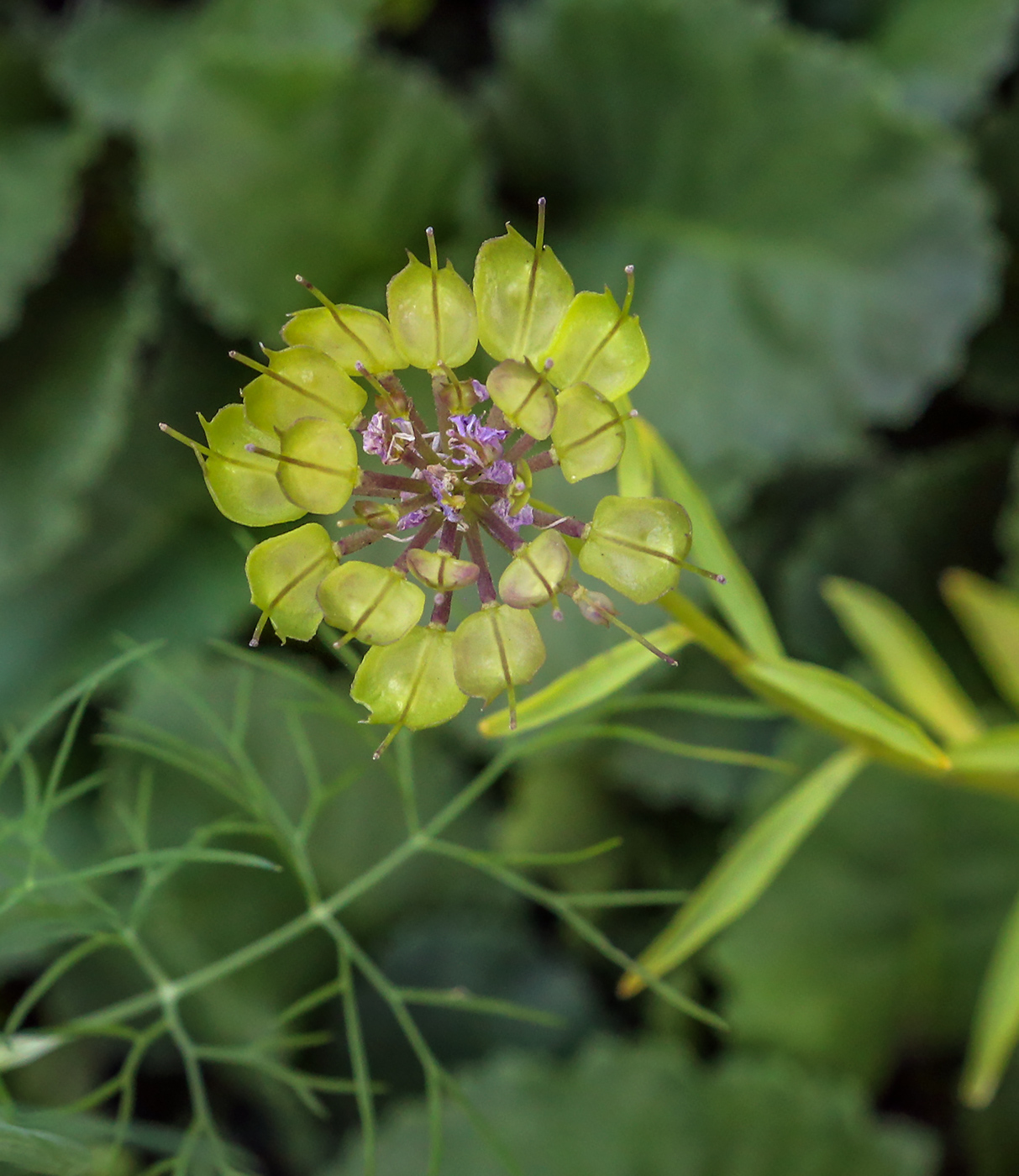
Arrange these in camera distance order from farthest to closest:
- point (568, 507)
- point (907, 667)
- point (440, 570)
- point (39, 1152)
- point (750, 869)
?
point (568, 507), point (907, 667), point (750, 869), point (39, 1152), point (440, 570)

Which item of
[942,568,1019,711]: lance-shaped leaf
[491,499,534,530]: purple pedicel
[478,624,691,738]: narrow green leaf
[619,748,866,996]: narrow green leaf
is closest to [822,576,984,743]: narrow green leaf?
[942,568,1019,711]: lance-shaped leaf

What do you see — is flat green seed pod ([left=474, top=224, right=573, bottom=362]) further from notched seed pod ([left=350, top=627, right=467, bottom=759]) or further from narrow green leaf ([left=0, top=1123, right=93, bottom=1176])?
narrow green leaf ([left=0, top=1123, right=93, bottom=1176])

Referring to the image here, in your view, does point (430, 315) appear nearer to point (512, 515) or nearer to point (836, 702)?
point (512, 515)

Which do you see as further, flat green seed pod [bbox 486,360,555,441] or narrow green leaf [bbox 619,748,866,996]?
narrow green leaf [bbox 619,748,866,996]

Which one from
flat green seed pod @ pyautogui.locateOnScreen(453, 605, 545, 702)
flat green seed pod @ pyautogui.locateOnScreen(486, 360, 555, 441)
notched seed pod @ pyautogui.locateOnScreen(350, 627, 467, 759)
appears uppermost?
flat green seed pod @ pyautogui.locateOnScreen(486, 360, 555, 441)

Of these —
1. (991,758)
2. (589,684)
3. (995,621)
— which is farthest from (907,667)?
(589,684)

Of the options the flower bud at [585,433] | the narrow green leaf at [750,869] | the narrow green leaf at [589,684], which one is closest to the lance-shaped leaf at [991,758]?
the narrow green leaf at [750,869]

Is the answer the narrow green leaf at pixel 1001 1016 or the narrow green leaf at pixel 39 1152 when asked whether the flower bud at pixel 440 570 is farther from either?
the narrow green leaf at pixel 1001 1016
